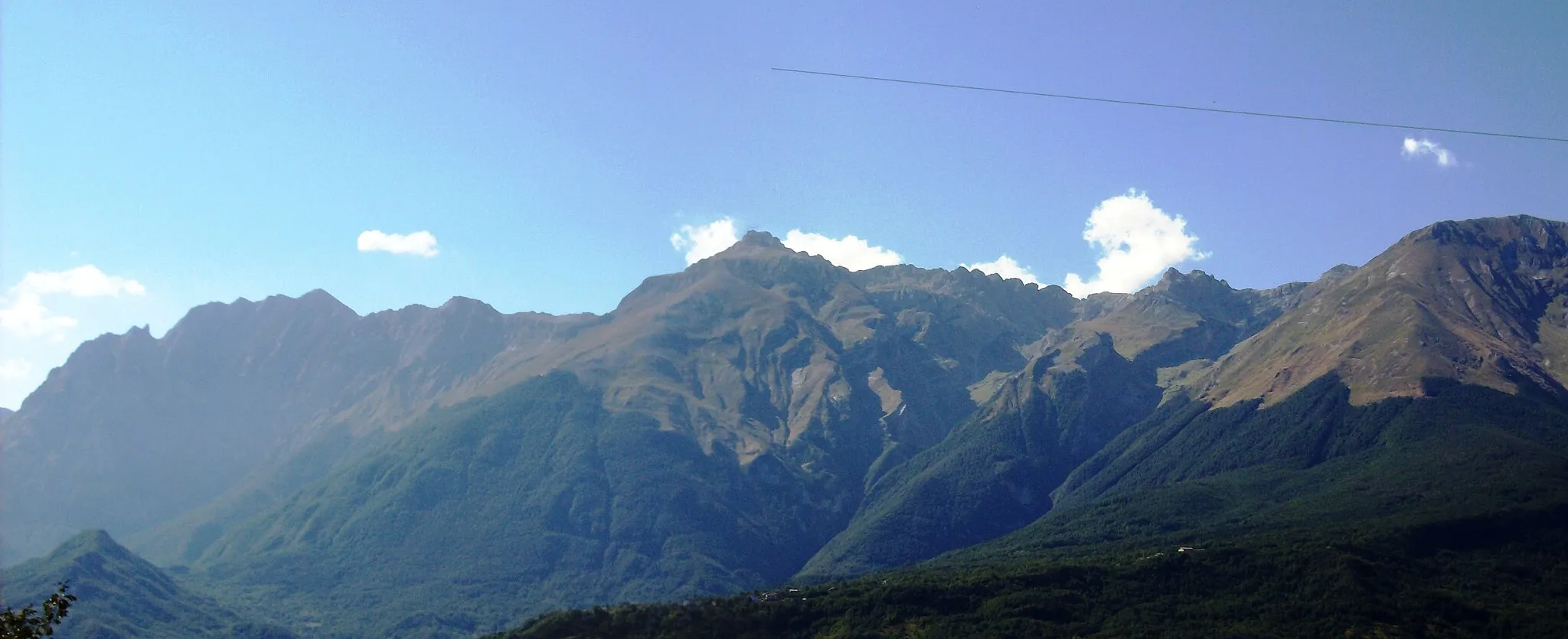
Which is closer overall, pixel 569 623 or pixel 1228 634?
pixel 1228 634

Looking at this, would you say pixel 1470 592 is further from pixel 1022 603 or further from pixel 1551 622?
pixel 1022 603

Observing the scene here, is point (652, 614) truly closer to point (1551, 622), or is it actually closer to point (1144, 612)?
point (1144, 612)

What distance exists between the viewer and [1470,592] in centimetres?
19388

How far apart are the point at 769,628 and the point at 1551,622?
371ft

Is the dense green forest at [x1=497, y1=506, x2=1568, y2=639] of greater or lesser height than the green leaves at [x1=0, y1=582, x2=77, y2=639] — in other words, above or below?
below

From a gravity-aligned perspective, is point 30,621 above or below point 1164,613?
above

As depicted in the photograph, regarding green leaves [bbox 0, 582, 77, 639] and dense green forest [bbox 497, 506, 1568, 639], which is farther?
dense green forest [bbox 497, 506, 1568, 639]

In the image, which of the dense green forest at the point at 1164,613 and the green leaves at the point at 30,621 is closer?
the green leaves at the point at 30,621

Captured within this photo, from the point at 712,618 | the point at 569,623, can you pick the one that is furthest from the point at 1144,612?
the point at 569,623

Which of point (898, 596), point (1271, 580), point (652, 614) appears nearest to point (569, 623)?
point (652, 614)

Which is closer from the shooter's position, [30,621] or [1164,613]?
[30,621]

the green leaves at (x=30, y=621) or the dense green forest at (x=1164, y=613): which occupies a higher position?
the green leaves at (x=30, y=621)

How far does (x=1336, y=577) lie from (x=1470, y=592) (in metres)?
21.3

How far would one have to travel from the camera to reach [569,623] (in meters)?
193
